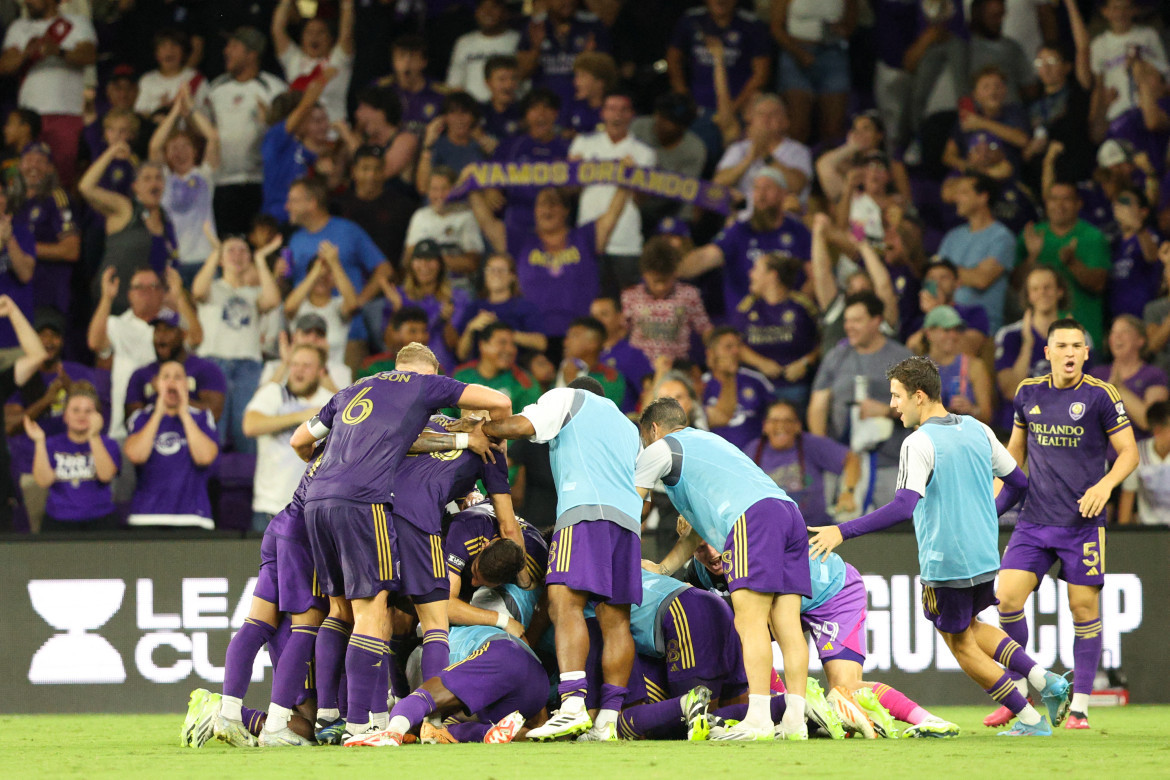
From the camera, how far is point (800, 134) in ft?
47.3

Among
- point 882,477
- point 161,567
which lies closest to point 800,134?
point 882,477

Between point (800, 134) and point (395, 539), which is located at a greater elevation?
point (800, 134)

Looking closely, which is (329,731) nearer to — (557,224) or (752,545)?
(752,545)

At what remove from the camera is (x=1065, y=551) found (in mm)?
8336

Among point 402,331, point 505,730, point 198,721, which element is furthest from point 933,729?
point 402,331

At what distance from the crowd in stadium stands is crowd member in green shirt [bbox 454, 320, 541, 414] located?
0.06 feet

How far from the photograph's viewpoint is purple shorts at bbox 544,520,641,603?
727 centimetres

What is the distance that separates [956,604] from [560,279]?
20.4ft

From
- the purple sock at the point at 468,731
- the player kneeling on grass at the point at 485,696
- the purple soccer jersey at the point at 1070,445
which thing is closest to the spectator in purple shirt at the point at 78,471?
the player kneeling on grass at the point at 485,696

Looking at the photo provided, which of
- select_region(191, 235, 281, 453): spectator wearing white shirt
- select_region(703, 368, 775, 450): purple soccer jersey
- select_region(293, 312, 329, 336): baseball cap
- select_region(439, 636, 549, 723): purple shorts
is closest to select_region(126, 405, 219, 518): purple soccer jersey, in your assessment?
select_region(191, 235, 281, 453): spectator wearing white shirt

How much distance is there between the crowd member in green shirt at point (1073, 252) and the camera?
12.7 meters

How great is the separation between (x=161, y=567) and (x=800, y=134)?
765 centimetres

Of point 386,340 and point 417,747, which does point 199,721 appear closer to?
point 417,747

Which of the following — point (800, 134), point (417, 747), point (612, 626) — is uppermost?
point (800, 134)
